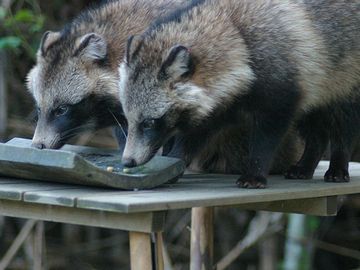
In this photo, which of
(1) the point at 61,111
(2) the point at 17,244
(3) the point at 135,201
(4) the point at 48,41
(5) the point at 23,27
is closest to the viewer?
(3) the point at 135,201

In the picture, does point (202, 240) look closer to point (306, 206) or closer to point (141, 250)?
point (306, 206)

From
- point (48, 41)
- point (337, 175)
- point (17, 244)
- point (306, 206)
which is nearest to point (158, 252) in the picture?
point (306, 206)

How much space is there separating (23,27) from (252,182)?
12.2ft

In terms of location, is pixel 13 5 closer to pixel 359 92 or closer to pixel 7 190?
pixel 359 92

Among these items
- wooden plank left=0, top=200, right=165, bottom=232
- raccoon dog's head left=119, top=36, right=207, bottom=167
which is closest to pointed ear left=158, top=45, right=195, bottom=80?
raccoon dog's head left=119, top=36, right=207, bottom=167

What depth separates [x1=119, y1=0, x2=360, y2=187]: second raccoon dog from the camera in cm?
431

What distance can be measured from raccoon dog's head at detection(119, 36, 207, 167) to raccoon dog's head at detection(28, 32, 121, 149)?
528 millimetres

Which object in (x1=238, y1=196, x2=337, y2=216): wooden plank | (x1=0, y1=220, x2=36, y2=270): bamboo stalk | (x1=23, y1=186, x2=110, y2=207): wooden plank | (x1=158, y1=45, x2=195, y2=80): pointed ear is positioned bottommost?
(x1=0, y1=220, x2=36, y2=270): bamboo stalk

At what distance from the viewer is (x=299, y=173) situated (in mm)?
5059

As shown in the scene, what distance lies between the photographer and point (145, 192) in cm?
402

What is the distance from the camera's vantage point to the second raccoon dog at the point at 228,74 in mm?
4309

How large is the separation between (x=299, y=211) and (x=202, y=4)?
113cm

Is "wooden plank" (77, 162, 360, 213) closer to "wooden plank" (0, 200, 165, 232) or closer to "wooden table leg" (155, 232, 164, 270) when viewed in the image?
"wooden plank" (0, 200, 165, 232)

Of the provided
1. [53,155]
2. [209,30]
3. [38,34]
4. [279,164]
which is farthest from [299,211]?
[38,34]
